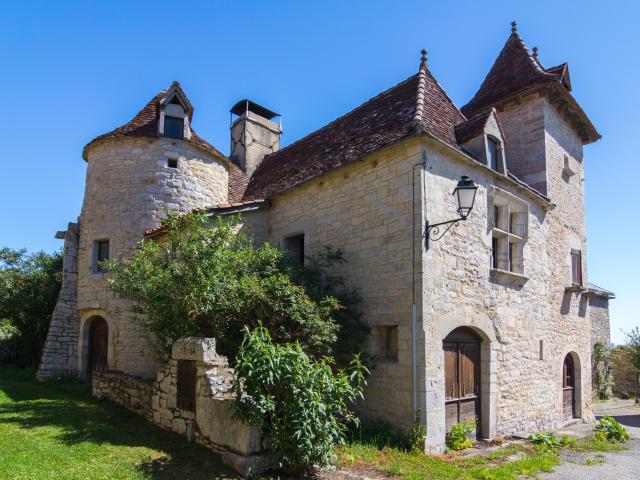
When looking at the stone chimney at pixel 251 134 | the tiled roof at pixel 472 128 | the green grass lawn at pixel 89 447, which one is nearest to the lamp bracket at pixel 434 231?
the tiled roof at pixel 472 128

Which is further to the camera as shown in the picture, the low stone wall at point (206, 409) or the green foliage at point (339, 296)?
the green foliage at point (339, 296)

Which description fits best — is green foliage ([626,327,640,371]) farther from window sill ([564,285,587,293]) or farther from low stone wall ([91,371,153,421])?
low stone wall ([91,371,153,421])

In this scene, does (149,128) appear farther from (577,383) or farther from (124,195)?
(577,383)

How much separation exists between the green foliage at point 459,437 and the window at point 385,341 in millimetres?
1638

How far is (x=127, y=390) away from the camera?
886 cm

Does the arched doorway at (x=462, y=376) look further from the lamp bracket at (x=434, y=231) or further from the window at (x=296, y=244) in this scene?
the window at (x=296, y=244)

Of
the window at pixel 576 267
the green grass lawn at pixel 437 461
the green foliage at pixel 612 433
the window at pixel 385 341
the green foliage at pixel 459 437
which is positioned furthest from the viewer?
the window at pixel 576 267

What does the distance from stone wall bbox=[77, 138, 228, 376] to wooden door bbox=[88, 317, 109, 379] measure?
6.4 inches

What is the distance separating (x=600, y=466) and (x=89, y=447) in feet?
25.1

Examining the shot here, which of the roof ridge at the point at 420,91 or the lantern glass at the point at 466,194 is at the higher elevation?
the roof ridge at the point at 420,91

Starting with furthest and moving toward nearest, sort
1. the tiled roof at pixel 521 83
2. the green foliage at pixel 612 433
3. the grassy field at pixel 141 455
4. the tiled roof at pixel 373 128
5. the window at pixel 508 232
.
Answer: the tiled roof at pixel 521 83
the window at pixel 508 232
the green foliage at pixel 612 433
the tiled roof at pixel 373 128
the grassy field at pixel 141 455

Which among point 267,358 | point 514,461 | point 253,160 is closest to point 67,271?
point 253,160

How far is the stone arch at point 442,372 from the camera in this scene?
23.9ft

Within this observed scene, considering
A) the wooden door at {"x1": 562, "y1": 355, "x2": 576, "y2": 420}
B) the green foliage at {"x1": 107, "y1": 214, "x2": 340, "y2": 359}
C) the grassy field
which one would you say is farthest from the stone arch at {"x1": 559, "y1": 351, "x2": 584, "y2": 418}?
the green foliage at {"x1": 107, "y1": 214, "x2": 340, "y2": 359}
